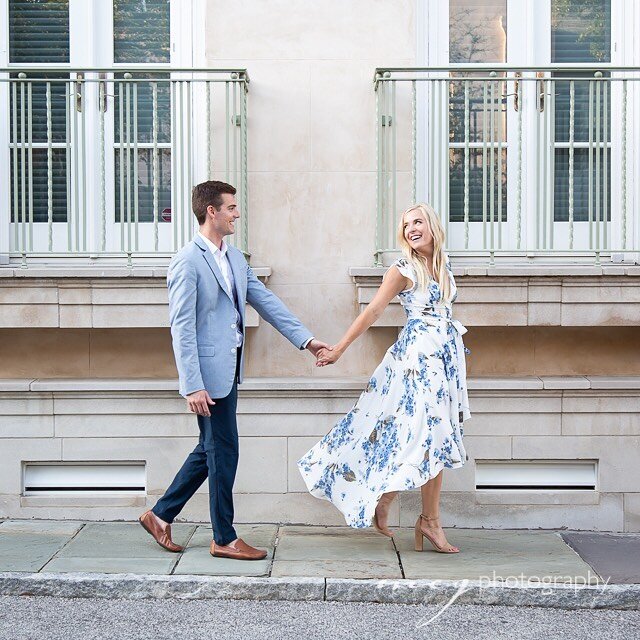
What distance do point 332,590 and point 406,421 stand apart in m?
1.05

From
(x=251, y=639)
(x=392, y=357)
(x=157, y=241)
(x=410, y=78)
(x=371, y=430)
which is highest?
(x=410, y=78)

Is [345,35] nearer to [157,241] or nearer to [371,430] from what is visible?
[157,241]

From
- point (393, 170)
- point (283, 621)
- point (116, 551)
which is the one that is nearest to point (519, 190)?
point (393, 170)

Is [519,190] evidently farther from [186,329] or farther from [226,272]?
[186,329]

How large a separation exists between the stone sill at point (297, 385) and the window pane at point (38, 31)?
2339 mm

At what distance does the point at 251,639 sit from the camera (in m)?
4.73

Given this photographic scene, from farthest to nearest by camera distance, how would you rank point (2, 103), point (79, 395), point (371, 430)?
point (2, 103), point (79, 395), point (371, 430)

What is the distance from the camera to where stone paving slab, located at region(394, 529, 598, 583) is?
217 inches

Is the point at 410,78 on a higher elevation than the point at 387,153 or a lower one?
higher

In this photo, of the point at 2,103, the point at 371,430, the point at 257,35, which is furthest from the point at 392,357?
the point at 2,103

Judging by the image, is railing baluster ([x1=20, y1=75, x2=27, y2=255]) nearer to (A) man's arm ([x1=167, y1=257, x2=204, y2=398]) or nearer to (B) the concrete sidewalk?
(A) man's arm ([x1=167, y1=257, x2=204, y2=398])

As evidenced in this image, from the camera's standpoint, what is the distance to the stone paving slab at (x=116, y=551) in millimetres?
5562

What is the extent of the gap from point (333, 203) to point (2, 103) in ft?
7.93

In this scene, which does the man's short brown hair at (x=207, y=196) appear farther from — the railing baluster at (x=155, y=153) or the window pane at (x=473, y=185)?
the window pane at (x=473, y=185)
